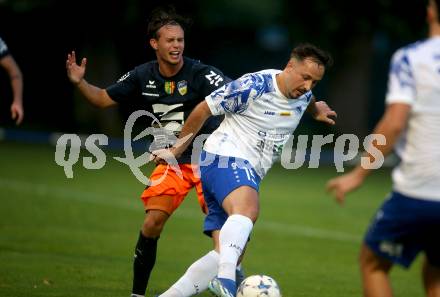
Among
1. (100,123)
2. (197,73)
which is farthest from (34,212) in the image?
(100,123)

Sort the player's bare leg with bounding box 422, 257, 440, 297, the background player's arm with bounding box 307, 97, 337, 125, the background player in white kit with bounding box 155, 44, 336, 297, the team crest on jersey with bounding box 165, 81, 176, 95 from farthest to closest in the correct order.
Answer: the team crest on jersey with bounding box 165, 81, 176, 95 → the background player's arm with bounding box 307, 97, 337, 125 → the background player in white kit with bounding box 155, 44, 336, 297 → the player's bare leg with bounding box 422, 257, 440, 297

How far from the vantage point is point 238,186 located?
26.2ft

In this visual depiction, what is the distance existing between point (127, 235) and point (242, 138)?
6.50 meters

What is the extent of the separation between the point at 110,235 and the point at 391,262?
8332mm

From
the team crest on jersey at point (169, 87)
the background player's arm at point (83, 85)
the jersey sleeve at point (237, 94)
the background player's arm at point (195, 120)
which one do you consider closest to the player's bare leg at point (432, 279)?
the jersey sleeve at point (237, 94)

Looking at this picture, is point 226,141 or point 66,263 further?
point 66,263

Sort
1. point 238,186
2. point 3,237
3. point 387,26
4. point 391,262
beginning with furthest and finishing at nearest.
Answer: point 387,26, point 3,237, point 238,186, point 391,262

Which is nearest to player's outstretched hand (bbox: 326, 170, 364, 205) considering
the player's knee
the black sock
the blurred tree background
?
the player's knee

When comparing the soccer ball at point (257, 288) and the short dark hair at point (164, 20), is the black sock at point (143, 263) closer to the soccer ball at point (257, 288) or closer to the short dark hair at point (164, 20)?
the soccer ball at point (257, 288)

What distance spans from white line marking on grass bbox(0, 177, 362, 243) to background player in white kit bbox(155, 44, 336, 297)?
6.83 meters

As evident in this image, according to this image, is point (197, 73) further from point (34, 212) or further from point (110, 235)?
point (34, 212)

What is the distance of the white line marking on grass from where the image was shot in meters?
15.6

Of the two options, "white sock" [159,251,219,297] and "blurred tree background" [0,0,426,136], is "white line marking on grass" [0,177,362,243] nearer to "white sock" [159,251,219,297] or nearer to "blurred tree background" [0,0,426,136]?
"white sock" [159,251,219,297]

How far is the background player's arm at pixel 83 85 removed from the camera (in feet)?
30.3
